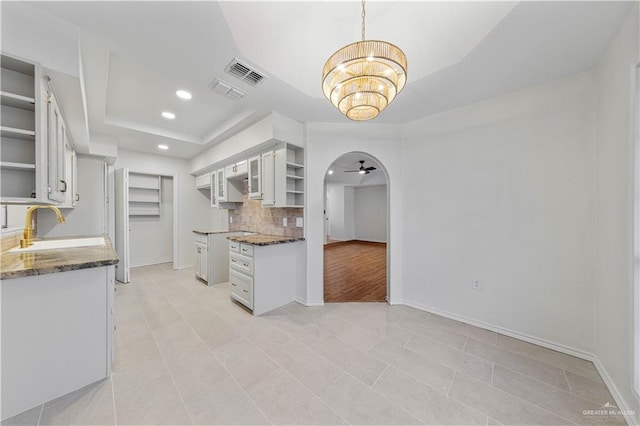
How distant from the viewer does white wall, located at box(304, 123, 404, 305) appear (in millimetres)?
3078

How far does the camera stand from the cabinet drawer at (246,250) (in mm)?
2779

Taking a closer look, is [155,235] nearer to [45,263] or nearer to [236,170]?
[236,170]

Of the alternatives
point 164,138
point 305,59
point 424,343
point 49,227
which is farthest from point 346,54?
point 49,227

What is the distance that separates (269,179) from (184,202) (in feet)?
10.3

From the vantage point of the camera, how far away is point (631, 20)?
1383 mm

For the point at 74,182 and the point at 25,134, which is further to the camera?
the point at 74,182

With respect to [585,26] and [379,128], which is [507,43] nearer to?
[585,26]

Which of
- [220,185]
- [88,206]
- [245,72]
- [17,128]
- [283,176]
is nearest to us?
[17,128]

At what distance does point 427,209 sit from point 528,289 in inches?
49.3

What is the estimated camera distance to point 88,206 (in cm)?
371

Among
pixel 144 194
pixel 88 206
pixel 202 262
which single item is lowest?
pixel 202 262

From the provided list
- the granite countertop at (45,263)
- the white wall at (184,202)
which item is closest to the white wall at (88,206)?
the white wall at (184,202)

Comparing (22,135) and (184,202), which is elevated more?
(22,135)

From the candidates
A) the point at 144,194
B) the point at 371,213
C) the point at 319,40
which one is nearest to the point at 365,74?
the point at 319,40
